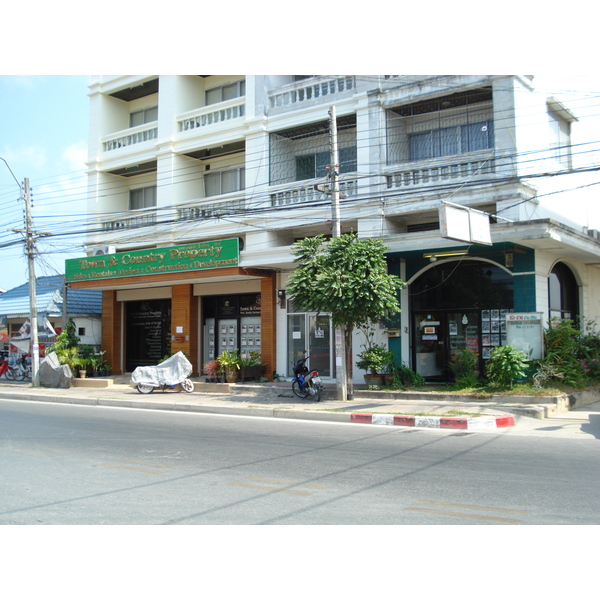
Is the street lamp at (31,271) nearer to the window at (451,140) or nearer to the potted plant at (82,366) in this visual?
the potted plant at (82,366)

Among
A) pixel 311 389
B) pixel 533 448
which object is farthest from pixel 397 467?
pixel 311 389

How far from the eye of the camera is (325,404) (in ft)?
48.8

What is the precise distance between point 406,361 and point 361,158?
6335 mm

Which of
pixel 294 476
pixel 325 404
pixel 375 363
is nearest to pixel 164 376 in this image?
pixel 325 404

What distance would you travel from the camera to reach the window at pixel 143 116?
83.1 feet

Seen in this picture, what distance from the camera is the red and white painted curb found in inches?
451

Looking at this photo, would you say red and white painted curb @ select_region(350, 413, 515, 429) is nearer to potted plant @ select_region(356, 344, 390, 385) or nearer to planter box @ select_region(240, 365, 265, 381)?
potted plant @ select_region(356, 344, 390, 385)

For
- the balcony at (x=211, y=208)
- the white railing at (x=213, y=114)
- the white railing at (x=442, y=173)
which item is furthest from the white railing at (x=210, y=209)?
the white railing at (x=442, y=173)

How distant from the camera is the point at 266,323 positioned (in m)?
20.2

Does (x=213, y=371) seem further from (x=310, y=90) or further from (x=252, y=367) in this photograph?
(x=310, y=90)

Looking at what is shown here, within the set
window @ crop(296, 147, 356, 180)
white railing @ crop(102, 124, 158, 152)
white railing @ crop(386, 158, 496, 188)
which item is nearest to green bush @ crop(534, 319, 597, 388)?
white railing @ crop(386, 158, 496, 188)

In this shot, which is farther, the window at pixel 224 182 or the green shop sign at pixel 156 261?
the window at pixel 224 182

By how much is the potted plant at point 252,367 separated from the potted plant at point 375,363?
4290mm

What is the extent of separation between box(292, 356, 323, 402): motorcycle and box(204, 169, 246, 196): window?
861cm
